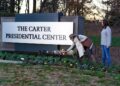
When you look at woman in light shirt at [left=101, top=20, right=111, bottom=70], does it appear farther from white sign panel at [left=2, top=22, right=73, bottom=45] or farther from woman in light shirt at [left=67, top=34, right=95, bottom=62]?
white sign panel at [left=2, top=22, right=73, bottom=45]

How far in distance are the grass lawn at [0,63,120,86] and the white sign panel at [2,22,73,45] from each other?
3267 mm

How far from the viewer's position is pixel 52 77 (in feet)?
36.2

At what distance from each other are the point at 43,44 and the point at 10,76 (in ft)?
19.7

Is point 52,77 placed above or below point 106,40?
below

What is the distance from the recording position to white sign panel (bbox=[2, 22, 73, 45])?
53.5ft

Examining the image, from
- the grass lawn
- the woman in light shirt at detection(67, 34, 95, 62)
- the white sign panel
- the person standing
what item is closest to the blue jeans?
the person standing

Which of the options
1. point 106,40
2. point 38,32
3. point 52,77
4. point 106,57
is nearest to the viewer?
point 52,77

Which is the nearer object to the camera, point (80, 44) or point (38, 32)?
point (80, 44)

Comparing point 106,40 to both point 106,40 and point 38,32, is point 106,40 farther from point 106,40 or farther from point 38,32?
point 38,32

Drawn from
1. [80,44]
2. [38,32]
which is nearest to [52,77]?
[80,44]

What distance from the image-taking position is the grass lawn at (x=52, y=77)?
10086 mm

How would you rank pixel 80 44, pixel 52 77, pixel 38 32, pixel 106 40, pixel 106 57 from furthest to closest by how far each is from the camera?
1. pixel 38 32
2. pixel 106 57
3. pixel 106 40
4. pixel 80 44
5. pixel 52 77

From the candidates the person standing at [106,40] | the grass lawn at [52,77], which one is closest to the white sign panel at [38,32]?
the person standing at [106,40]

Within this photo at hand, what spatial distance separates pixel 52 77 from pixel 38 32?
244 inches
